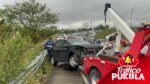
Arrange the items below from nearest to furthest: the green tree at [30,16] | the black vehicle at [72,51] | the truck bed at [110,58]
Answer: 1. the truck bed at [110,58]
2. the black vehicle at [72,51]
3. the green tree at [30,16]

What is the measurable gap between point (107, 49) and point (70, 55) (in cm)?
746

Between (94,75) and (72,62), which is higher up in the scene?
(94,75)

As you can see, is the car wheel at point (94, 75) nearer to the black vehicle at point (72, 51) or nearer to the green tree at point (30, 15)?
the black vehicle at point (72, 51)

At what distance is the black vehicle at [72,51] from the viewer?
1822cm

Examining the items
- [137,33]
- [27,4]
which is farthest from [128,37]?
[27,4]

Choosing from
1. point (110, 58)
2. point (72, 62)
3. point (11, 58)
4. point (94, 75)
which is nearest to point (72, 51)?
point (72, 62)

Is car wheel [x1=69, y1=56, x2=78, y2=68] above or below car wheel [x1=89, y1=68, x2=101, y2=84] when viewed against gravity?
below

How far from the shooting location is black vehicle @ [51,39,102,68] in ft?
59.8

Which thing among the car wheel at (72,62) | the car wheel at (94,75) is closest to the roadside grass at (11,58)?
the car wheel at (94,75)

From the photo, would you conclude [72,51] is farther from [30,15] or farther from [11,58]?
[30,15]

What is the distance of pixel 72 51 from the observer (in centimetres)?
1898

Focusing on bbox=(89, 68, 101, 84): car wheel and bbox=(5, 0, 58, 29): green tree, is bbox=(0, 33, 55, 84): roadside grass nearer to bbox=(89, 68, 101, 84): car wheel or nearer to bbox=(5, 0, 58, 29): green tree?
bbox=(89, 68, 101, 84): car wheel

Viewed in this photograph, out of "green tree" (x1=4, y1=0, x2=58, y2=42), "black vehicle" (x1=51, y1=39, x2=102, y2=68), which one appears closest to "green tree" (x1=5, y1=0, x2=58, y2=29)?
"green tree" (x1=4, y1=0, x2=58, y2=42)

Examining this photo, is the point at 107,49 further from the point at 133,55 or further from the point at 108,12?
the point at 133,55
